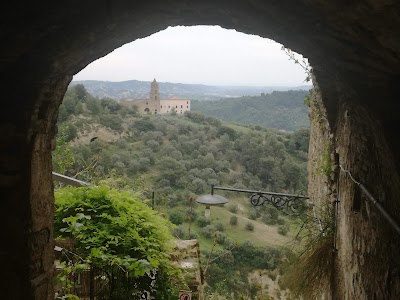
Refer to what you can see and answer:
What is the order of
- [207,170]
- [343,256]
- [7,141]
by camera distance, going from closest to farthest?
[7,141] < [343,256] < [207,170]

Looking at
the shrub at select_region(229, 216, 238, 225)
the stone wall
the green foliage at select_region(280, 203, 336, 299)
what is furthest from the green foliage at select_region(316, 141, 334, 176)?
the shrub at select_region(229, 216, 238, 225)

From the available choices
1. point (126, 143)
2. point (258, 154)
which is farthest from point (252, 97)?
point (126, 143)

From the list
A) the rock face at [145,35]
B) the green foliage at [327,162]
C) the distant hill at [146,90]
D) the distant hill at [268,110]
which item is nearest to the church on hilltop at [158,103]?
the distant hill at [268,110]

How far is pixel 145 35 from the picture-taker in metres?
2.76

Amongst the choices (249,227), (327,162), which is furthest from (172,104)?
(327,162)

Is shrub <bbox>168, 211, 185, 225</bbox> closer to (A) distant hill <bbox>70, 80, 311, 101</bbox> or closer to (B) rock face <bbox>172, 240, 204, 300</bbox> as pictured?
(B) rock face <bbox>172, 240, 204, 300</bbox>

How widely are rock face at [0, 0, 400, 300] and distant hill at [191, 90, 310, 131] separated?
1513 centimetres

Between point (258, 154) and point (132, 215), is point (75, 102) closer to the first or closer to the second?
point (258, 154)

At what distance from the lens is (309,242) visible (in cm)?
369

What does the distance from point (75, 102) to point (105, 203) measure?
47.8 ft

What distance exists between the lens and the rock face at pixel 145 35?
6.44ft

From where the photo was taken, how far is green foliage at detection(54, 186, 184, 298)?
320 centimetres

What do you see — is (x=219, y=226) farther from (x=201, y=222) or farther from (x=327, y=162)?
(x=327, y=162)

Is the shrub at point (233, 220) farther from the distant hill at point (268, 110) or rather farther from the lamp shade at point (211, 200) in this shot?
the lamp shade at point (211, 200)
